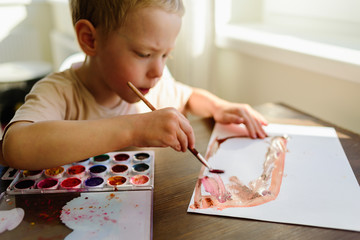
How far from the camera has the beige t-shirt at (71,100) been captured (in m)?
0.64

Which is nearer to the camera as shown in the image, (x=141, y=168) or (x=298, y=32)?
(x=141, y=168)

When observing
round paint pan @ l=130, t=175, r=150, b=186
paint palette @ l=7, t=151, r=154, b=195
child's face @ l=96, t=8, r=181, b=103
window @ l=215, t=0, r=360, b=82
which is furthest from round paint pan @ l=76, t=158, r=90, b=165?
window @ l=215, t=0, r=360, b=82

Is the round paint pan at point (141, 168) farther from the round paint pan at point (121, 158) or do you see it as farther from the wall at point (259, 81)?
the wall at point (259, 81)

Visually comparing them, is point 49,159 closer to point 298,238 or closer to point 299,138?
point 298,238

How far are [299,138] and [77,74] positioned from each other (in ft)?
1.81

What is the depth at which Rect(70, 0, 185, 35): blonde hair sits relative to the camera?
2.08 feet

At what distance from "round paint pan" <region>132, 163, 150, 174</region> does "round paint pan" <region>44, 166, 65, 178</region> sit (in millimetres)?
122

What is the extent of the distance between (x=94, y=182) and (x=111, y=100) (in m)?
0.36

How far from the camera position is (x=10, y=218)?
0.45 m

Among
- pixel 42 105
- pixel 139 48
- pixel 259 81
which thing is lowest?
pixel 259 81

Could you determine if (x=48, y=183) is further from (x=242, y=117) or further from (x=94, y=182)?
(x=242, y=117)

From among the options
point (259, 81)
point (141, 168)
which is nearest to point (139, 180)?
point (141, 168)

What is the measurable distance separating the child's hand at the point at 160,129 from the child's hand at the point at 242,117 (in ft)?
0.76

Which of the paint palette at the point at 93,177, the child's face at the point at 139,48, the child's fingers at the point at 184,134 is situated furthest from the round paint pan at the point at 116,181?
the child's face at the point at 139,48
